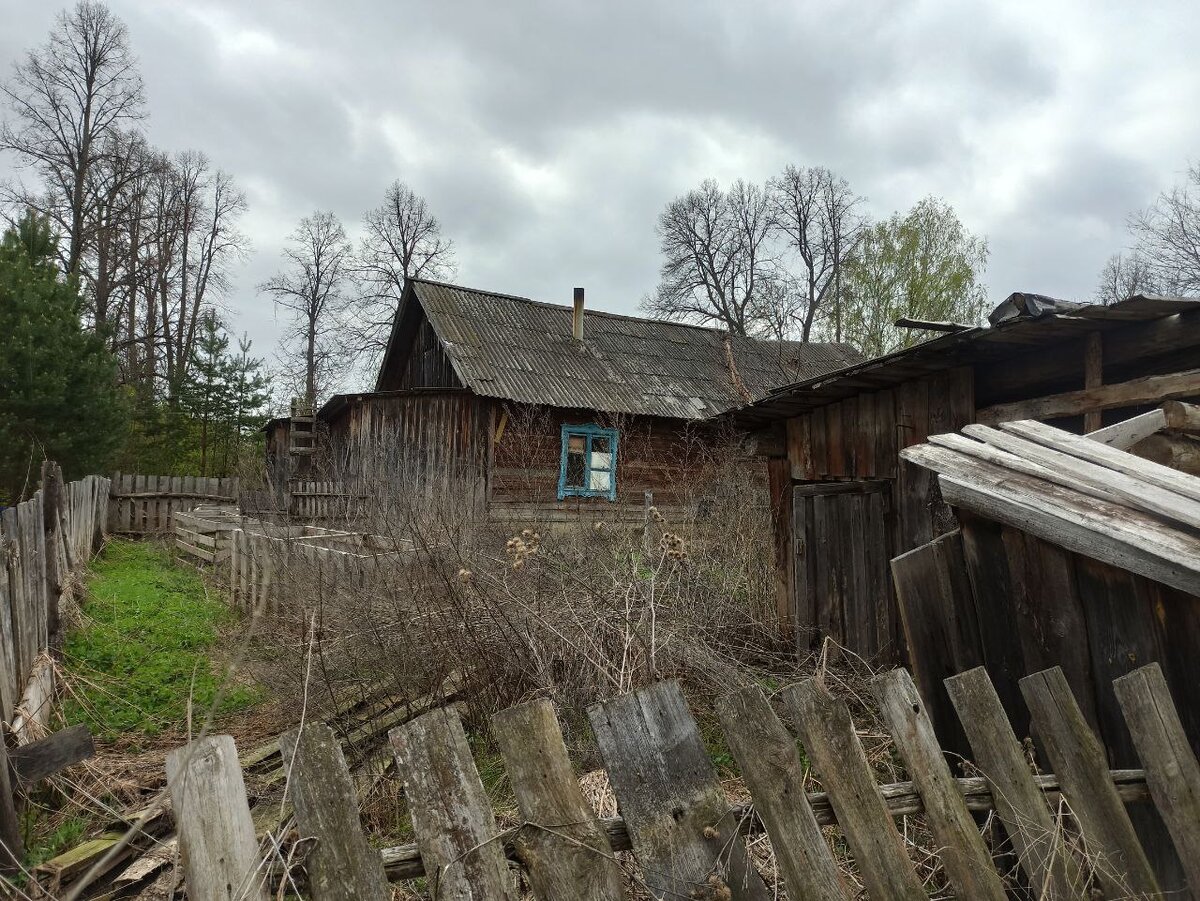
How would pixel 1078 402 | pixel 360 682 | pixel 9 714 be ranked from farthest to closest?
pixel 360 682, pixel 1078 402, pixel 9 714

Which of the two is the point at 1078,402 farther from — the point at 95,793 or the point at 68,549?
the point at 68,549

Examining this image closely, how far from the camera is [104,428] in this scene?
18.4 metres

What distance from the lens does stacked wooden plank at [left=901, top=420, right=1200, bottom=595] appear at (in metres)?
2.04

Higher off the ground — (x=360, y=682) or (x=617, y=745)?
(x=617, y=745)

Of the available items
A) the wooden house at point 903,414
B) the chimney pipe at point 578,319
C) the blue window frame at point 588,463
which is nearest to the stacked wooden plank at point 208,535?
the blue window frame at point 588,463

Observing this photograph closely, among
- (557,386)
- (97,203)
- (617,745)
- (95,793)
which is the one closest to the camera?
(617,745)

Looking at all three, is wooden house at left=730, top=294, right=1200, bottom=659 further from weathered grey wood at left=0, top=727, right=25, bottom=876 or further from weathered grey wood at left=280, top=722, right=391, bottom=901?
weathered grey wood at left=0, top=727, right=25, bottom=876

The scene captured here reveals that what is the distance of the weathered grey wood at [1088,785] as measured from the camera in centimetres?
176

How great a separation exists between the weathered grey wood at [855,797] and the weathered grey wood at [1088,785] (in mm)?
497

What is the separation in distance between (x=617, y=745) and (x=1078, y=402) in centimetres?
421

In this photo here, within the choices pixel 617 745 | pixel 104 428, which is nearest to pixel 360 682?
pixel 617 745

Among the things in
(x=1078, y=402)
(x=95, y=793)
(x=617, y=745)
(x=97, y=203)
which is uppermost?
(x=97, y=203)

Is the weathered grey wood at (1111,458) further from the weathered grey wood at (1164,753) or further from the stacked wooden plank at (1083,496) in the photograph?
the weathered grey wood at (1164,753)

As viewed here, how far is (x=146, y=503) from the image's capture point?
17141 millimetres
